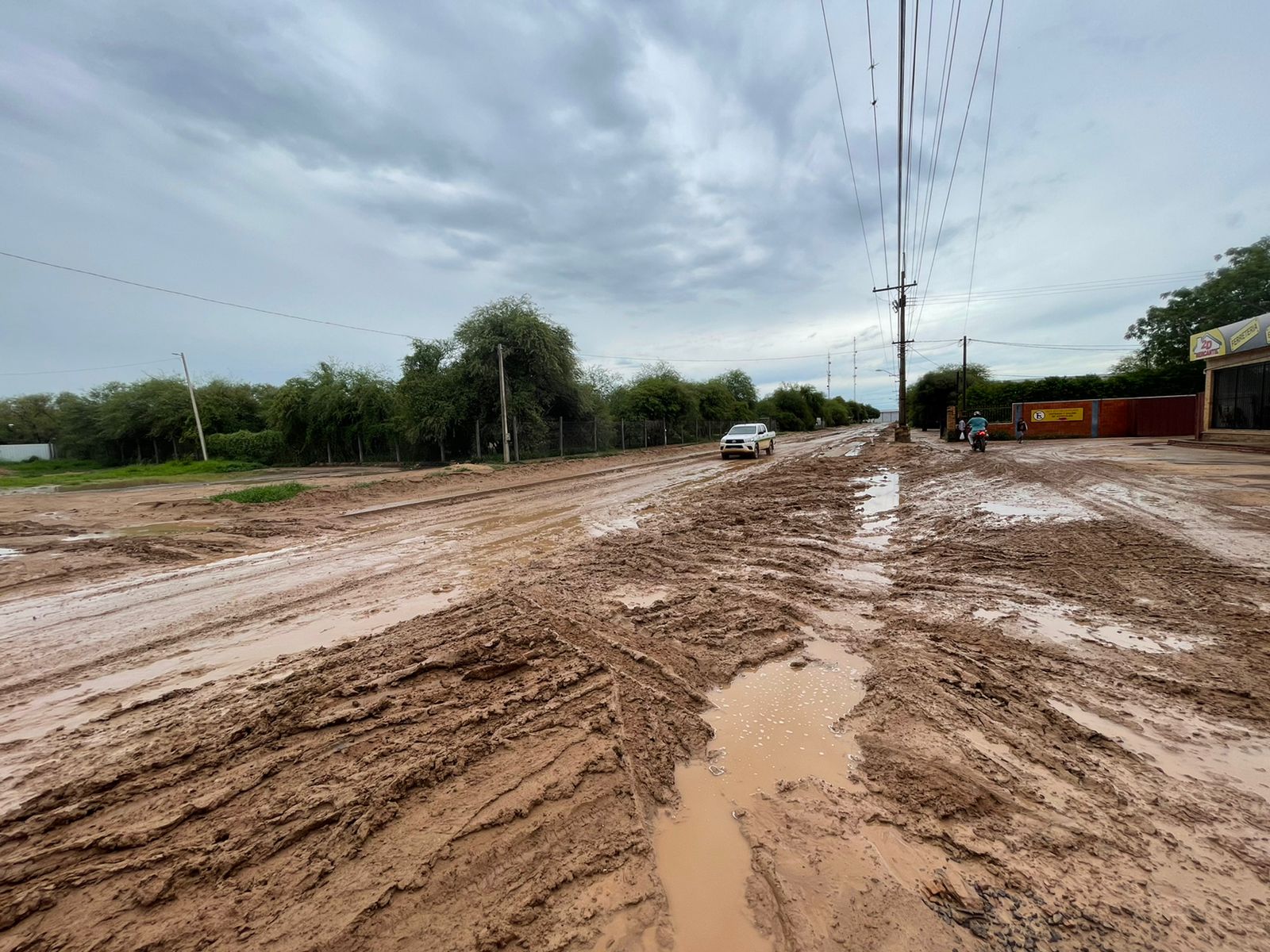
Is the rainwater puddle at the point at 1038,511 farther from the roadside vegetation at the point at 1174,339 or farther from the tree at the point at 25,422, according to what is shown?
the tree at the point at 25,422

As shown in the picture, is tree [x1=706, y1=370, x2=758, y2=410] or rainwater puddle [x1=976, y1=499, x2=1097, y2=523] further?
tree [x1=706, y1=370, x2=758, y2=410]

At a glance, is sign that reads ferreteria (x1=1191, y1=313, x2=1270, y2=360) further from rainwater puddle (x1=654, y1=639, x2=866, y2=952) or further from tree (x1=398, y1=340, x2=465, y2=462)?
tree (x1=398, y1=340, x2=465, y2=462)

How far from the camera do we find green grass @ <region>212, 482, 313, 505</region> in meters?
12.8

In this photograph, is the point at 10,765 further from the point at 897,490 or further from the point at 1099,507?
the point at 897,490

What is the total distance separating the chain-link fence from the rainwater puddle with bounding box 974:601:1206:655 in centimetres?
2142

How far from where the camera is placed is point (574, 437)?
2844 cm

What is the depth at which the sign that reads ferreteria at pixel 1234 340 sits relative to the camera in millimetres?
17031

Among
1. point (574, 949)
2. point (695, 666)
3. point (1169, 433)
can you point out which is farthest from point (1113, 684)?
point (1169, 433)

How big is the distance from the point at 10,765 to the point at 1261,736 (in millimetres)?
6593

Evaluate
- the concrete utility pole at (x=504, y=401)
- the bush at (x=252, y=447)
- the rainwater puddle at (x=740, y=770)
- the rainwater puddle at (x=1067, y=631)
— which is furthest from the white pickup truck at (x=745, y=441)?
the bush at (x=252, y=447)

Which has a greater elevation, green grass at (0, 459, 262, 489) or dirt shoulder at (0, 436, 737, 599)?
green grass at (0, 459, 262, 489)

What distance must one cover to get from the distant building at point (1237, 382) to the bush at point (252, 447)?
43.4 m

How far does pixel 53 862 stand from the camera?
2.11 m

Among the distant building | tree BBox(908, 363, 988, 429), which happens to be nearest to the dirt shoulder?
the distant building
